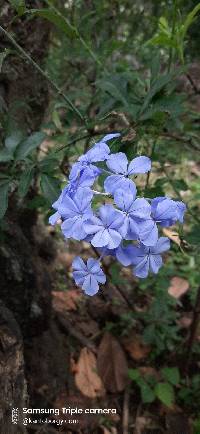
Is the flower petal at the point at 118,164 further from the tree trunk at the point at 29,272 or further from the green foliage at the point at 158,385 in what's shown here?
the green foliage at the point at 158,385

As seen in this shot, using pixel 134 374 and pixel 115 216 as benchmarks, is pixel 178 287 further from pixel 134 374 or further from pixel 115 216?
pixel 115 216

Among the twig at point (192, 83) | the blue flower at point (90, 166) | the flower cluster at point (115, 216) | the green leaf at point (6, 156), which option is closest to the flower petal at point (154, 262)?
the flower cluster at point (115, 216)

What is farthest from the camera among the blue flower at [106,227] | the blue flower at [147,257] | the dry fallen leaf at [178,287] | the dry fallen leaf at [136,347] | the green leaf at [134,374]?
the dry fallen leaf at [178,287]

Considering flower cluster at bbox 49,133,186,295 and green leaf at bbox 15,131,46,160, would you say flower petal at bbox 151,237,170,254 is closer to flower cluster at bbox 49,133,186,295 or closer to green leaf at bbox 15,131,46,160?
flower cluster at bbox 49,133,186,295

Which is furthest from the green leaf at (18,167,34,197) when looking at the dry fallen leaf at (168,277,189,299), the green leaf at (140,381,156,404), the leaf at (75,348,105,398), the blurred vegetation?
the dry fallen leaf at (168,277,189,299)

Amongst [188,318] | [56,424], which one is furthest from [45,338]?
[188,318]

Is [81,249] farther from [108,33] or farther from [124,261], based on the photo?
[124,261]
